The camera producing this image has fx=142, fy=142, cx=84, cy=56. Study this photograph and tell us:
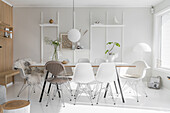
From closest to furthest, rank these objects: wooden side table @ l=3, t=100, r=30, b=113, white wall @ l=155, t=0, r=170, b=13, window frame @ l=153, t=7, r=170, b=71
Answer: wooden side table @ l=3, t=100, r=30, b=113
white wall @ l=155, t=0, r=170, b=13
window frame @ l=153, t=7, r=170, b=71

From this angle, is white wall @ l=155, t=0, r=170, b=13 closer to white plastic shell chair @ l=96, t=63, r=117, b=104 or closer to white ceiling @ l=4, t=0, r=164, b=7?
white ceiling @ l=4, t=0, r=164, b=7

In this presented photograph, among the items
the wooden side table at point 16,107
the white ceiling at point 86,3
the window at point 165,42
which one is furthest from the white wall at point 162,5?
the wooden side table at point 16,107

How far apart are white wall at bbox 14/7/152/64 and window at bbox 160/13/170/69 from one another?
0.43m

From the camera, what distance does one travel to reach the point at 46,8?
5406 mm

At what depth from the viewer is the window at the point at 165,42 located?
15.1ft

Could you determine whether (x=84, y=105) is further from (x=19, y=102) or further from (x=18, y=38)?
(x=18, y=38)

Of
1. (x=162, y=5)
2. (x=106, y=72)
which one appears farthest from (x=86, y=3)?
(x=106, y=72)

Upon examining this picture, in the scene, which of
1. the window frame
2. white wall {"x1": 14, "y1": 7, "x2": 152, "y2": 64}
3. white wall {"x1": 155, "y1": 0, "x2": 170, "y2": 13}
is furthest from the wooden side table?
white wall {"x1": 155, "y1": 0, "x2": 170, "y2": 13}

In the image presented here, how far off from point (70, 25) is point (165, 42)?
341 cm

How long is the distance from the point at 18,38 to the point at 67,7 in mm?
2213

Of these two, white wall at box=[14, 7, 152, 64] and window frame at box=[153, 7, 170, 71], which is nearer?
window frame at box=[153, 7, 170, 71]

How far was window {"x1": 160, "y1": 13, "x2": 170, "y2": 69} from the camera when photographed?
15.1 ft

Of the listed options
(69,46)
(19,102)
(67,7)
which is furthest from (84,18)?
(19,102)

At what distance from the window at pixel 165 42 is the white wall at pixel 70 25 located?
1.42ft
